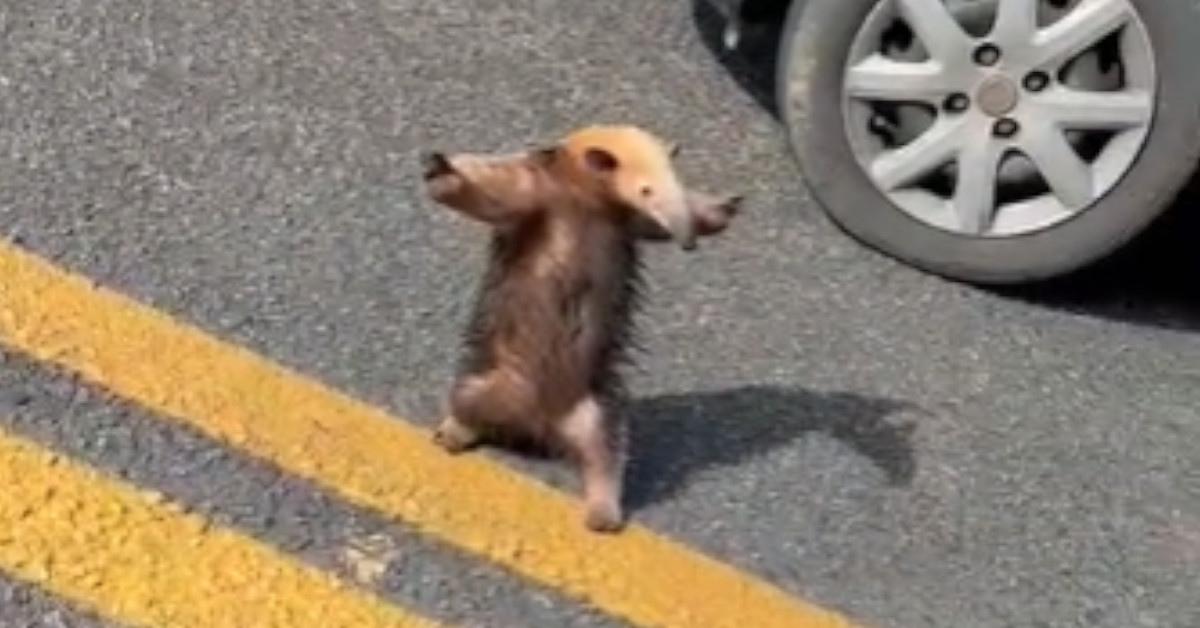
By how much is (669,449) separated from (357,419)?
1.40 feet

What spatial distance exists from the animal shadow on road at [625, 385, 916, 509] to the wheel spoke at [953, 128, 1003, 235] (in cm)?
49

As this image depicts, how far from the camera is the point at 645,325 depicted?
383cm

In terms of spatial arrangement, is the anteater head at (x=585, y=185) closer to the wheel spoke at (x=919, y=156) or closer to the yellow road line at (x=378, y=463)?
the yellow road line at (x=378, y=463)

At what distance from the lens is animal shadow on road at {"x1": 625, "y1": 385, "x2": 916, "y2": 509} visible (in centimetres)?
352

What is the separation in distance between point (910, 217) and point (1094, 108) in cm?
34

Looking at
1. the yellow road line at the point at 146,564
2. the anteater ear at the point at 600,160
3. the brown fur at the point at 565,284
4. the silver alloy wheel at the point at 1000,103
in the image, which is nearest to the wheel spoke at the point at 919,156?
the silver alloy wheel at the point at 1000,103

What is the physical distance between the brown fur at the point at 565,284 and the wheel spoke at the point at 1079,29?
103 centimetres

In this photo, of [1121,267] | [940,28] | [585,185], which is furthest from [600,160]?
[1121,267]

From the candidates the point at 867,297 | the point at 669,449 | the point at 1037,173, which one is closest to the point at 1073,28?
the point at 1037,173

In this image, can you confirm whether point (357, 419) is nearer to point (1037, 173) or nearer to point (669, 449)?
point (669, 449)

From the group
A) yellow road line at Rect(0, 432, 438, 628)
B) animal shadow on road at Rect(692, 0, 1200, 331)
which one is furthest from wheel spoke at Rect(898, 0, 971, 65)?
yellow road line at Rect(0, 432, 438, 628)

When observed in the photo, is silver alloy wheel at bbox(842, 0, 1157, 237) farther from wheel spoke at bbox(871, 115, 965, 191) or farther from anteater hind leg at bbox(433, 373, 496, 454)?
anteater hind leg at bbox(433, 373, 496, 454)

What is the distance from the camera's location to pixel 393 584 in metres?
3.19

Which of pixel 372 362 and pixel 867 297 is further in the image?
pixel 867 297
